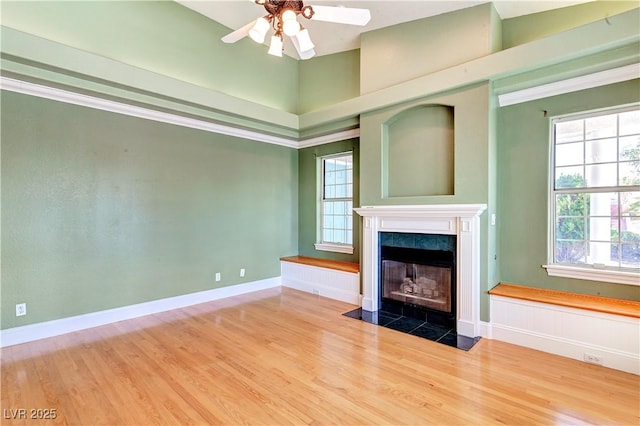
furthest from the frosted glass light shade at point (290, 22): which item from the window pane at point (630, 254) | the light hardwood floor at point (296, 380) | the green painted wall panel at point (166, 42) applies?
the window pane at point (630, 254)

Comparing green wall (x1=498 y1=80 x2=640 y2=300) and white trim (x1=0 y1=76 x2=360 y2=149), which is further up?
white trim (x1=0 y1=76 x2=360 y2=149)

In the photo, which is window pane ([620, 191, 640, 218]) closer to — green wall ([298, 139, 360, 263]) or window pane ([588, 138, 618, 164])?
window pane ([588, 138, 618, 164])

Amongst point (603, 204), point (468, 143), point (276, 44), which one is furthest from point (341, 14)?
point (603, 204)

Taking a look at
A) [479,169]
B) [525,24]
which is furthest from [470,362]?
[525,24]

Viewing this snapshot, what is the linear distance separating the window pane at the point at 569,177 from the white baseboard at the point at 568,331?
53.8 inches

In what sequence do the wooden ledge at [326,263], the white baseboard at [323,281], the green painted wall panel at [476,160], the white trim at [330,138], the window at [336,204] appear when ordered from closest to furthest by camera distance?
1. the green painted wall panel at [476,160]
2. the white baseboard at [323,281]
3. the wooden ledge at [326,263]
4. the white trim at [330,138]
5. the window at [336,204]

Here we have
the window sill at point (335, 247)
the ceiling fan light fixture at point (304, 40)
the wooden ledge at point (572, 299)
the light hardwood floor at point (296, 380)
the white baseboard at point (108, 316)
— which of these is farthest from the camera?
the window sill at point (335, 247)

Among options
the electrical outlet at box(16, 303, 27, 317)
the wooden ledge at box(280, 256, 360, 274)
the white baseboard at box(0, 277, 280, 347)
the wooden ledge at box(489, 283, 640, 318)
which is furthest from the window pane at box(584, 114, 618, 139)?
the electrical outlet at box(16, 303, 27, 317)

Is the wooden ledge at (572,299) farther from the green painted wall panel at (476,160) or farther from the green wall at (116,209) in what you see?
the green wall at (116,209)

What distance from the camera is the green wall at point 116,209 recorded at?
125 inches

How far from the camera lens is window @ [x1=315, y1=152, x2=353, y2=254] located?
209 inches

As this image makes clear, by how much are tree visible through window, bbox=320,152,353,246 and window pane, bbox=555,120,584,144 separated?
2870 mm

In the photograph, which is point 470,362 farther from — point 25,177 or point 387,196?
point 25,177

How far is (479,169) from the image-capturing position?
3.29 metres
